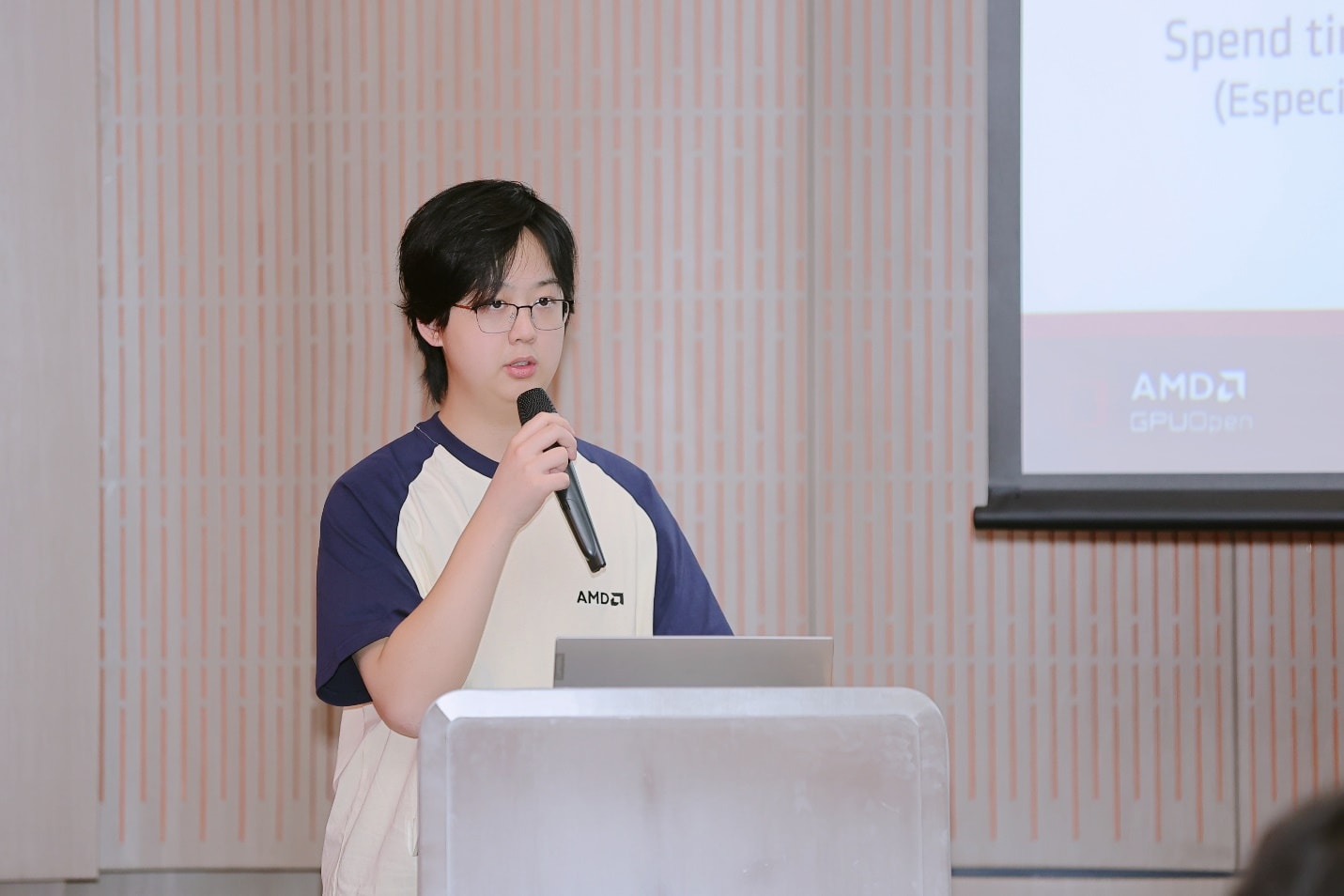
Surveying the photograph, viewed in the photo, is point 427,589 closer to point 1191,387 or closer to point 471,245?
point 471,245

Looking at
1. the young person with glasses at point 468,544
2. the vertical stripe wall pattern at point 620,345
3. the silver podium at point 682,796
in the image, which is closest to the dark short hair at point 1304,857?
the silver podium at point 682,796

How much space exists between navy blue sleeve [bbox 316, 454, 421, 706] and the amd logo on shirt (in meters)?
0.19

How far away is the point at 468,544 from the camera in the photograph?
3.98 ft

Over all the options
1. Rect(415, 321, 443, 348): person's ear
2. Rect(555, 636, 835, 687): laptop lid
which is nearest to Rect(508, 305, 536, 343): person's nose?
Rect(415, 321, 443, 348): person's ear

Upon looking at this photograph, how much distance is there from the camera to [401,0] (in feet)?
8.57

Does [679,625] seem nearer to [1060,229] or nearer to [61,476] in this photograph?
[1060,229]

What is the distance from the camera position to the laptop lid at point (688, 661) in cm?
100

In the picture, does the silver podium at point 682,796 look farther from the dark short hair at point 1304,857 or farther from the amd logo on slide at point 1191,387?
the amd logo on slide at point 1191,387

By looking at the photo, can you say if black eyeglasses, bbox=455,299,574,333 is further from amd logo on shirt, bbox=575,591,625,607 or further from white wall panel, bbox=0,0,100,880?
white wall panel, bbox=0,0,100,880

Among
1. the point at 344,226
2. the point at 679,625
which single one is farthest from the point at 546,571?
the point at 344,226

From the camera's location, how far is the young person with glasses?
121cm

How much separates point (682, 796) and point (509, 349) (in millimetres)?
753

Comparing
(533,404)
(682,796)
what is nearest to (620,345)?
(533,404)

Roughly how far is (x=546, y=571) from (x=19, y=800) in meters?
1.80
